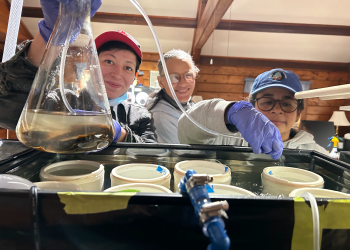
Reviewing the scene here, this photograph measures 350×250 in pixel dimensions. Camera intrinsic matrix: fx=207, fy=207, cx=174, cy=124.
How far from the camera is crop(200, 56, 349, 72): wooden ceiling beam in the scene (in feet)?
14.1

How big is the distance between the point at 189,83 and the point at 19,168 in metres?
1.10

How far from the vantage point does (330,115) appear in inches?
180

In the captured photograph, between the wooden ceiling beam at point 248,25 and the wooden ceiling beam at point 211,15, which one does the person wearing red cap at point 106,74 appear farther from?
the wooden ceiling beam at point 248,25

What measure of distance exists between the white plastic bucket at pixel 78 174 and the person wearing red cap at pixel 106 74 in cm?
16

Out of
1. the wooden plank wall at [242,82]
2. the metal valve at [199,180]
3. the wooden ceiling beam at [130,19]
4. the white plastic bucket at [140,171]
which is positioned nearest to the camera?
the metal valve at [199,180]

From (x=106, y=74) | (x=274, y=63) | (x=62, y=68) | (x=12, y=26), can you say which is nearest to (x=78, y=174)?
(x=62, y=68)

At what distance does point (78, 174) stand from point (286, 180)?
49 cm

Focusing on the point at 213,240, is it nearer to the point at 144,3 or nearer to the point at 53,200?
the point at 53,200

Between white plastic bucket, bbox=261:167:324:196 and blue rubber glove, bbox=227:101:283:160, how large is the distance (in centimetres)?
6

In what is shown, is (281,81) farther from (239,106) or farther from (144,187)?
(144,187)

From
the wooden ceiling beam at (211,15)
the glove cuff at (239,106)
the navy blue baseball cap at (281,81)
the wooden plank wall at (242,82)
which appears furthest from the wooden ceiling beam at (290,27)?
the glove cuff at (239,106)

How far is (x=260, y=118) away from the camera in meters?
0.65

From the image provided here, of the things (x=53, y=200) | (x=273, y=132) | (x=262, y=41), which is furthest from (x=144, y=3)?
(x=53, y=200)

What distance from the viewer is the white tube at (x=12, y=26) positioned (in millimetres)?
555
